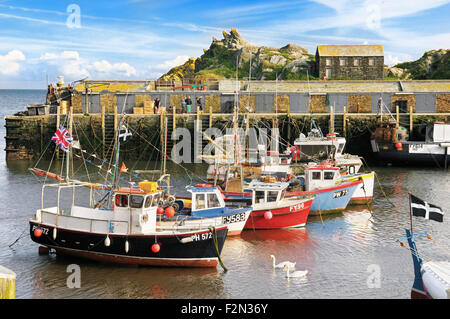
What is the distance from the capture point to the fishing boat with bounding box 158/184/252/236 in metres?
19.4

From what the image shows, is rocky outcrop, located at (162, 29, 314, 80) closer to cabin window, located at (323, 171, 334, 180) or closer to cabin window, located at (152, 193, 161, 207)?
cabin window, located at (323, 171, 334, 180)

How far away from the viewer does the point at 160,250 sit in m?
17.8

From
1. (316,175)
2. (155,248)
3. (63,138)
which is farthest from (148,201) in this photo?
(316,175)

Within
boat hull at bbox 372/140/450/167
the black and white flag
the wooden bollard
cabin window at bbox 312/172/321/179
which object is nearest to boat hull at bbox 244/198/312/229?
cabin window at bbox 312/172/321/179

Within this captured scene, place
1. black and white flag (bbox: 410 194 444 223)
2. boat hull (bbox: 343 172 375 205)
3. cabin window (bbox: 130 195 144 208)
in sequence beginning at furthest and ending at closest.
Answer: boat hull (bbox: 343 172 375 205) < cabin window (bbox: 130 195 144 208) < black and white flag (bbox: 410 194 444 223)

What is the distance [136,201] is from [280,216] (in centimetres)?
721

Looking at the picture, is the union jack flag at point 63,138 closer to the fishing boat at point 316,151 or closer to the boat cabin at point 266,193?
the boat cabin at point 266,193

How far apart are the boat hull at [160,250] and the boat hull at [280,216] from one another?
15.5ft

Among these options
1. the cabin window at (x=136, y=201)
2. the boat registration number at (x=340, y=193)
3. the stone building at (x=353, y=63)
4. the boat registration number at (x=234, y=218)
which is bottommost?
the boat registration number at (x=234, y=218)

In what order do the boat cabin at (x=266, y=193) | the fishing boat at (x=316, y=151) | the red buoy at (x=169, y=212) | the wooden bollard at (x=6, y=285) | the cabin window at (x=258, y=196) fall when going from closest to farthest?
1. the wooden bollard at (x=6, y=285)
2. the red buoy at (x=169, y=212)
3. the boat cabin at (x=266, y=193)
4. the cabin window at (x=258, y=196)
5. the fishing boat at (x=316, y=151)

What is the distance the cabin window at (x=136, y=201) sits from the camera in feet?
59.9

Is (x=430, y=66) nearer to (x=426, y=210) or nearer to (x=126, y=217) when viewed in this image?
(x=126, y=217)

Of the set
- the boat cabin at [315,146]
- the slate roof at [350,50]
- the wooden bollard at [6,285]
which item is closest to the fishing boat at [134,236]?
the wooden bollard at [6,285]
